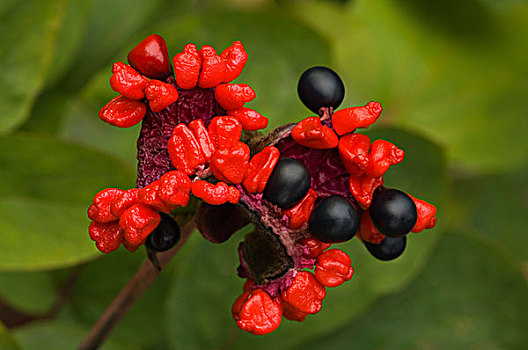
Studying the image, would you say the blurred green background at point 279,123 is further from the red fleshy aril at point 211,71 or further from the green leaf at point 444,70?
the red fleshy aril at point 211,71

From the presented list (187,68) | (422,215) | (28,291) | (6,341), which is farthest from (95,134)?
(422,215)

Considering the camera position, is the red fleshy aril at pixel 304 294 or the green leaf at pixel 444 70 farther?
the green leaf at pixel 444 70

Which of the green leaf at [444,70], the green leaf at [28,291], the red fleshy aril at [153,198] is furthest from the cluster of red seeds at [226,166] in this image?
the green leaf at [444,70]

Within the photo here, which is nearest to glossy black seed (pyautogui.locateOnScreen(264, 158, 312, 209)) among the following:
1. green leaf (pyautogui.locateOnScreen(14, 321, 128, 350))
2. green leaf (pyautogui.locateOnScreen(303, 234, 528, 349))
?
green leaf (pyautogui.locateOnScreen(14, 321, 128, 350))

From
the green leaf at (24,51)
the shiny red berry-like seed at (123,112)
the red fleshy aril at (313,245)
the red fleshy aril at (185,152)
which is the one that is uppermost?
the red fleshy aril at (185,152)

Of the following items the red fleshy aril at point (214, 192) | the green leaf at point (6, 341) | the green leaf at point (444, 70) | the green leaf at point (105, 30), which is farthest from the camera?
the green leaf at point (444, 70)

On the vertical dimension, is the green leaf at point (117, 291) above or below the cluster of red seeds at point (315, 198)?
below

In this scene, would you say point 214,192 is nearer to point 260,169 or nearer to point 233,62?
point 260,169
